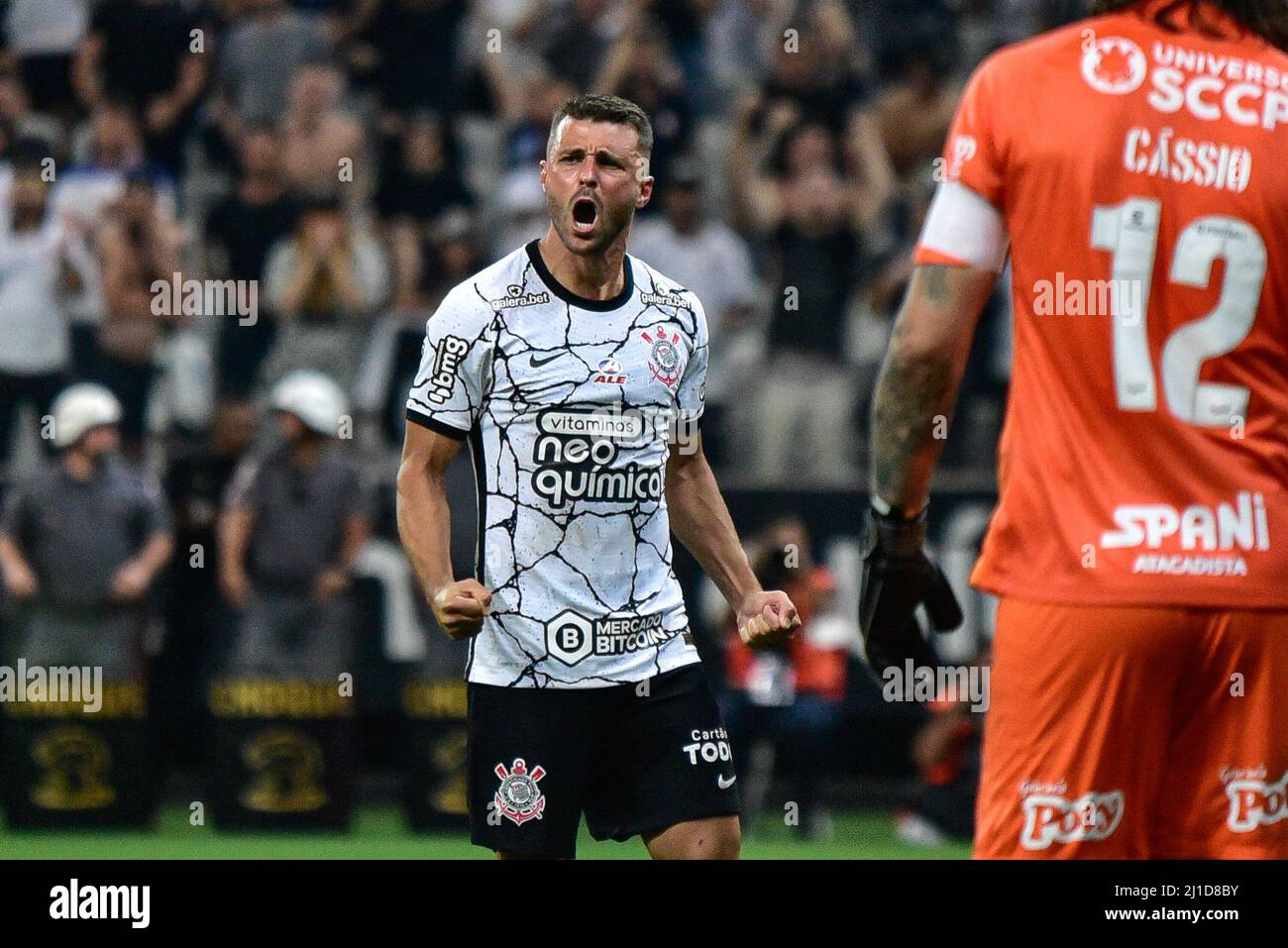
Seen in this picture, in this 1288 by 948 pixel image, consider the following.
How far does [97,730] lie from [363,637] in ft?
5.27

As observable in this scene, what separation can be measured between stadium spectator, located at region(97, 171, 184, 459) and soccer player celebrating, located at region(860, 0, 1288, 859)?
31.9 feet

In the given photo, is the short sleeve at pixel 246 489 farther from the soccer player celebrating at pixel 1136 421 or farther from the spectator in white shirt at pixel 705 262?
the soccer player celebrating at pixel 1136 421

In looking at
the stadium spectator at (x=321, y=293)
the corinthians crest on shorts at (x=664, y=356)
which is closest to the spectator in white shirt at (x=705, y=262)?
the stadium spectator at (x=321, y=293)

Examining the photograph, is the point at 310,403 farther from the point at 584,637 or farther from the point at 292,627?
the point at 584,637

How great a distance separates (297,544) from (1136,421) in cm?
899

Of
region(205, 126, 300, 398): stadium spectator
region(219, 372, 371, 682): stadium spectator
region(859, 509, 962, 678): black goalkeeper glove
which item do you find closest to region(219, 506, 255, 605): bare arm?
region(219, 372, 371, 682): stadium spectator

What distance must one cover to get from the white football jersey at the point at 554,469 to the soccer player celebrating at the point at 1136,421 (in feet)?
5.49

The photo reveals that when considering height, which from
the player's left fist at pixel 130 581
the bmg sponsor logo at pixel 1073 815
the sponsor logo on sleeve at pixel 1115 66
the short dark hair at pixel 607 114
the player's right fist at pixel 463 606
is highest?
the short dark hair at pixel 607 114

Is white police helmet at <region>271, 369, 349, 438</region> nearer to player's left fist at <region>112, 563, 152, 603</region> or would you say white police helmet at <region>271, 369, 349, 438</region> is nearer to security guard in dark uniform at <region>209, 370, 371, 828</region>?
security guard in dark uniform at <region>209, 370, 371, 828</region>

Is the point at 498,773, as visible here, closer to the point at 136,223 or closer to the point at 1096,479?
the point at 1096,479

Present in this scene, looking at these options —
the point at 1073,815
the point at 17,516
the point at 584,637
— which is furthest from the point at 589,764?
the point at 17,516

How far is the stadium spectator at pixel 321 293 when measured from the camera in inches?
531

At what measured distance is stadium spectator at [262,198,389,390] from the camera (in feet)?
44.2

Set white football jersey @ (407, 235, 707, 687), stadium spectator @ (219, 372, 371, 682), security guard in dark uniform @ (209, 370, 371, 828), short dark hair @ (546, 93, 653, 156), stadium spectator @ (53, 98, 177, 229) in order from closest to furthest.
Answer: white football jersey @ (407, 235, 707, 687) < short dark hair @ (546, 93, 653, 156) < security guard in dark uniform @ (209, 370, 371, 828) < stadium spectator @ (219, 372, 371, 682) < stadium spectator @ (53, 98, 177, 229)
